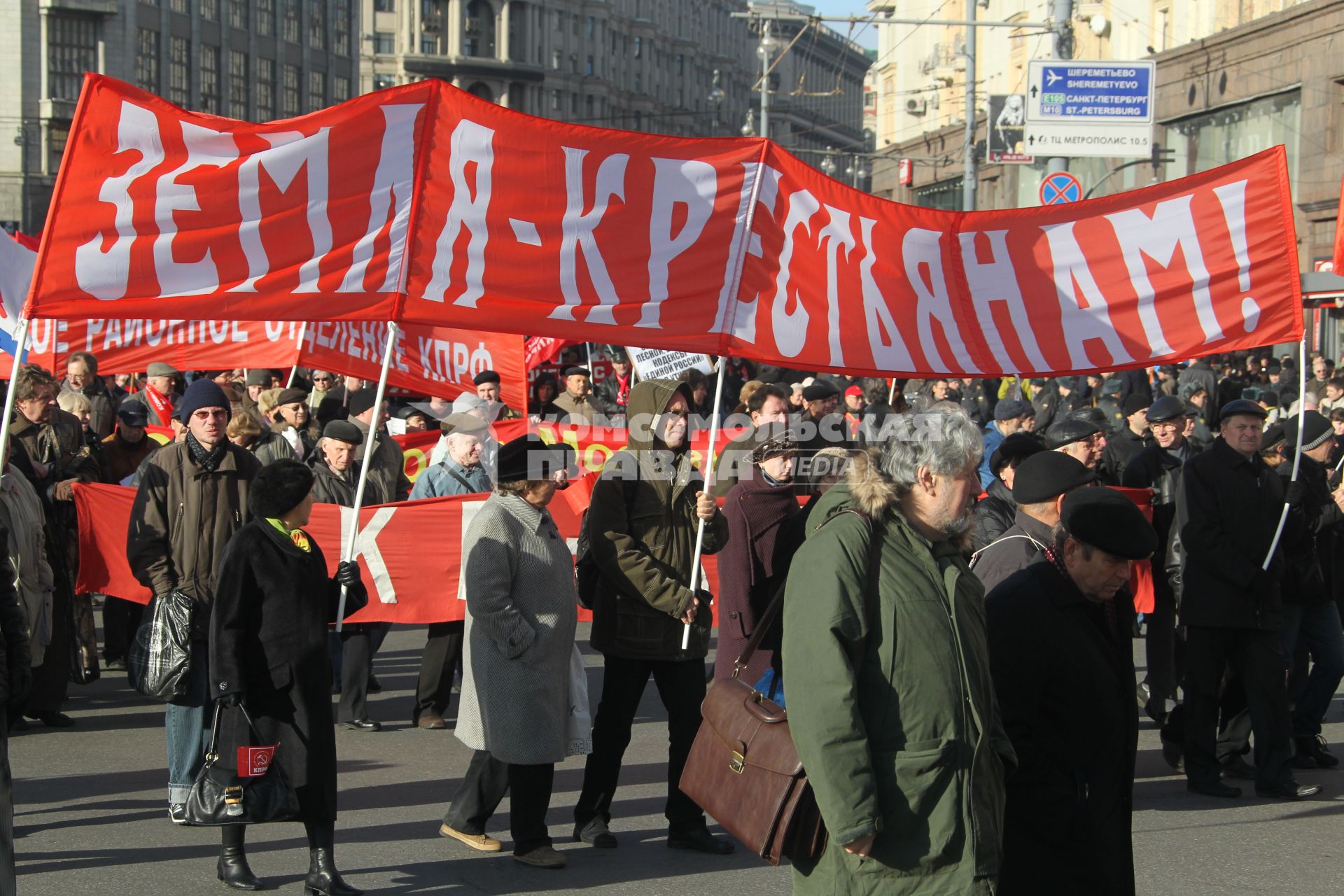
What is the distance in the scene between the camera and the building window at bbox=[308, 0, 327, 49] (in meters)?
70.2

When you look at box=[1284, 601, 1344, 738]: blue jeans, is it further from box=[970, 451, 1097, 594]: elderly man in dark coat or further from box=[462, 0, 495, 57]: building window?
box=[462, 0, 495, 57]: building window

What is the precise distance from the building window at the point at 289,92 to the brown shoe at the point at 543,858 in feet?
215

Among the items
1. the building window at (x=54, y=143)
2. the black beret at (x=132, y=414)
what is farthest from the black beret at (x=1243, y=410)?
the building window at (x=54, y=143)

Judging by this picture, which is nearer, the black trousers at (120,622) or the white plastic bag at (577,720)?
the white plastic bag at (577,720)

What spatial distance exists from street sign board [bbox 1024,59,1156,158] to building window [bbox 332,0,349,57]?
60966mm

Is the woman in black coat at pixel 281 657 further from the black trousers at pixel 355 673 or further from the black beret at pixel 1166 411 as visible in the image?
the black beret at pixel 1166 411

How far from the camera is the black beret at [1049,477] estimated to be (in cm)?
471

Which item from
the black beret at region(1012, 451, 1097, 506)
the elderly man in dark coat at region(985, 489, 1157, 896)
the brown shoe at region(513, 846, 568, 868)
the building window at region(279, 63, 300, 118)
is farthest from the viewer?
the building window at region(279, 63, 300, 118)

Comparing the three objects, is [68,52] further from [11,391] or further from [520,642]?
[520,642]

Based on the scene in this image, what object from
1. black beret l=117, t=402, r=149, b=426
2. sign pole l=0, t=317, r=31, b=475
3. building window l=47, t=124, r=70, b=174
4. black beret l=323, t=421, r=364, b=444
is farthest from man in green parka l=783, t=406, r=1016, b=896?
building window l=47, t=124, r=70, b=174

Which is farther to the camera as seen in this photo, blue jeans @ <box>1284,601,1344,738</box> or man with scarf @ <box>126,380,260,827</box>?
blue jeans @ <box>1284,601,1344,738</box>

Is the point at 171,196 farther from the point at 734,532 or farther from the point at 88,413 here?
the point at 88,413

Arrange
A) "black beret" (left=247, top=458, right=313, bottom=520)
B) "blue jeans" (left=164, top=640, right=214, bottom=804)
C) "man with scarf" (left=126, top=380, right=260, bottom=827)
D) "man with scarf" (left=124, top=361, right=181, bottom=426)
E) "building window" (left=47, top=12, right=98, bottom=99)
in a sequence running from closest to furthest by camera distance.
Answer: "black beret" (left=247, top=458, right=313, bottom=520), "blue jeans" (left=164, top=640, right=214, bottom=804), "man with scarf" (left=126, top=380, right=260, bottom=827), "man with scarf" (left=124, top=361, right=181, bottom=426), "building window" (left=47, top=12, right=98, bottom=99)

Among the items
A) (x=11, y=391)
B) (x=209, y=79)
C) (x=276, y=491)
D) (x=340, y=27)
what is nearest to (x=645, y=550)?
(x=276, y=491)
